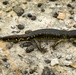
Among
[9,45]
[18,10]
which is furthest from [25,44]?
[18,10]

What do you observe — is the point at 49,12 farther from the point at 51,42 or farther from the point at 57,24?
the point at 51,42

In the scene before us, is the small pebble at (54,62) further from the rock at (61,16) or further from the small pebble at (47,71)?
the rock at (61,16)

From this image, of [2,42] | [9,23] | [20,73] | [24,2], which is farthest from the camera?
[24,2]

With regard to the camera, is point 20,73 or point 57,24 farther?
point 57,24

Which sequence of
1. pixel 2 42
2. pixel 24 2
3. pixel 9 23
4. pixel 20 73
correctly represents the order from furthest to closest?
pixel 24 2 → pixel 9 23 → pixel 2 42 → pixel 20 73

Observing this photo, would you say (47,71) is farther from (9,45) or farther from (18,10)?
(18,10)

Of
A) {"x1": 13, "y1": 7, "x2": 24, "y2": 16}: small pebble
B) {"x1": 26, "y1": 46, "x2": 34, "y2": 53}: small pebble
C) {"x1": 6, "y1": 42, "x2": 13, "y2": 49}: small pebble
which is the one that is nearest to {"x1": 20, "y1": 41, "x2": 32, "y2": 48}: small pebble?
{"x1": 26, "y1": 46, "x2": 34, "y2": 53}: small pebble

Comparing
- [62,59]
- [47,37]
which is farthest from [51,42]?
[62,59]

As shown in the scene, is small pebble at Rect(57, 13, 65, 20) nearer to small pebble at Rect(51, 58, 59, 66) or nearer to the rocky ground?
the rocky ground
